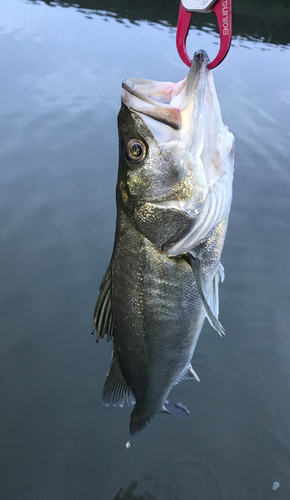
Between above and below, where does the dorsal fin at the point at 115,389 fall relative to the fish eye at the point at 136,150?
below

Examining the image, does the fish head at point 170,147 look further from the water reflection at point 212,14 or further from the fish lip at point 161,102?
the water reflection at point 212,14

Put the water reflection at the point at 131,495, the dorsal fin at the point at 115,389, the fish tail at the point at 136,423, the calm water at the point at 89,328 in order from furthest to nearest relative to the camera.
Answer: the calm water at the point at 89,328 < the water reflection at the point at 131,495 < the fish tail at the point at 136,423 < the dorsal fin at the point at 115,389

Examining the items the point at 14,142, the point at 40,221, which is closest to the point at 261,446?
the point at 40,221

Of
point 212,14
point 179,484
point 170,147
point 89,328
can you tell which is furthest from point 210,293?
point 212,14

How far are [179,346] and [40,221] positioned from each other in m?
3.07

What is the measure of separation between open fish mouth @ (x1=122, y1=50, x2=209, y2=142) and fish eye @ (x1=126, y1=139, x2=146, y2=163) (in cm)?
8

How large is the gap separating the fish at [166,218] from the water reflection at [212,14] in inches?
487

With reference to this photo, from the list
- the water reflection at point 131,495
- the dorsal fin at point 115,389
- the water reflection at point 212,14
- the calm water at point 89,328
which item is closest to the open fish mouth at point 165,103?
the dorsal fin at point 115,389

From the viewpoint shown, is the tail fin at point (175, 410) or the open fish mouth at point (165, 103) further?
A: the tail fin at point (175, 410)

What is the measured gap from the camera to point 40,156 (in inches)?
214

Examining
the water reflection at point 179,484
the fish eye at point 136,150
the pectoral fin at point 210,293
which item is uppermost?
the fish eye at point 136,150

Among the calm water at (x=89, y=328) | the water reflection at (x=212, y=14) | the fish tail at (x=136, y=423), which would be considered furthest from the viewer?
the water reflection at (x=212, y=14)

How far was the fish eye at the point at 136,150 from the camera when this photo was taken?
61.9 inches

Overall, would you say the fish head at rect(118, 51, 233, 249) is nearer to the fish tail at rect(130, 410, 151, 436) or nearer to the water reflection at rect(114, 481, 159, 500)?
the fish tail at rect(130, 410, 151, 436)
